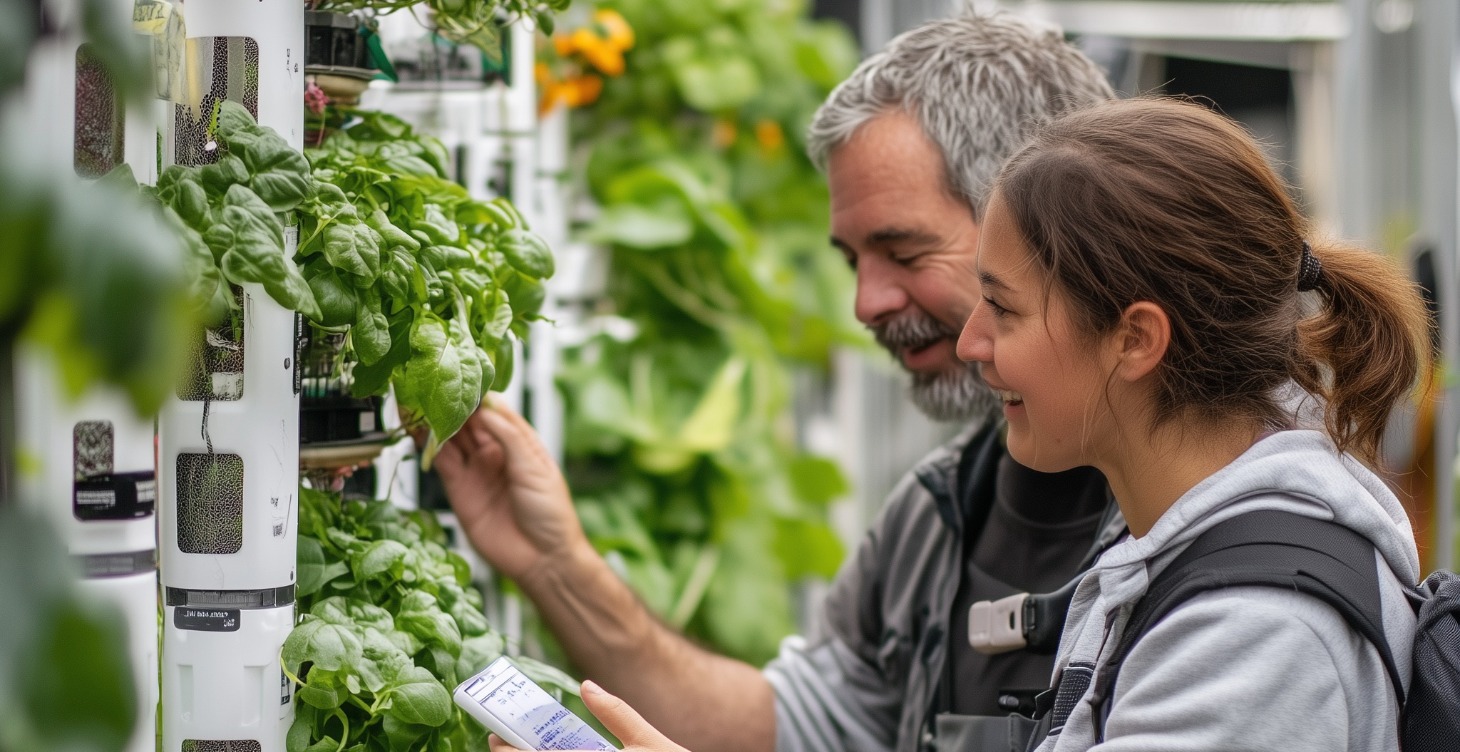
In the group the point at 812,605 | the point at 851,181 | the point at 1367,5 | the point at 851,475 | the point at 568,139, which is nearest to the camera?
the point at 851,181

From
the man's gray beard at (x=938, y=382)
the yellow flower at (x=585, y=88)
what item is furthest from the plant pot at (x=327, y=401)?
the yellow flower at (x=585, y=88)

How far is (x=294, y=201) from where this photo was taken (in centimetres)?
81

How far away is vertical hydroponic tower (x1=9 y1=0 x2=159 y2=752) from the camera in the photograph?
0.81m

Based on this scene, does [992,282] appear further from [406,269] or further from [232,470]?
[232,470]

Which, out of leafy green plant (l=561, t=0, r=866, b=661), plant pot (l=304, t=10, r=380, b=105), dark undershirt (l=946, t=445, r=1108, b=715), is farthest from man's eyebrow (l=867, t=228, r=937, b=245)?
leafy green plant (l=561, t=0, r=866, b=661)

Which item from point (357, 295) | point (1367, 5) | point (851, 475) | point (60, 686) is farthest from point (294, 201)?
point (851, 475)

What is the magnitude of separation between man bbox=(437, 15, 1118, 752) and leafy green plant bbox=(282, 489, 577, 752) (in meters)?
0.35

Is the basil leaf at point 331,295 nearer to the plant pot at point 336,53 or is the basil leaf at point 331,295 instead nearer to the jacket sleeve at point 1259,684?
the plant pot at point 336,53

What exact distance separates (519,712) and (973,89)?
857 millimetres

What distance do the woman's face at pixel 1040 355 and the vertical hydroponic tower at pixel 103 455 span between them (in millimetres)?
579

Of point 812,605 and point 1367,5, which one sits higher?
point 1367,5

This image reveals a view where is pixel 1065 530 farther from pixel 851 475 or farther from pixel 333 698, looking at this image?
pixel 851 475

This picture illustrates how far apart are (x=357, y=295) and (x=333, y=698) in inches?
10.7

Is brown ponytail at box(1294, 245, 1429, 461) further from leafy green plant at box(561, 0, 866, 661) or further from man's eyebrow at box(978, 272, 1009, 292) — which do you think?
leafy green plant at box(561, 0, 866, 661)
